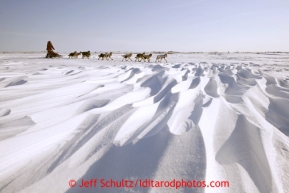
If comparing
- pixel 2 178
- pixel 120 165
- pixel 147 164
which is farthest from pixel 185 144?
pixel 2 178

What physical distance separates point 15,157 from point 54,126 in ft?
0.98

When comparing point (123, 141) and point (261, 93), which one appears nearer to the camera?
point (123, 141)

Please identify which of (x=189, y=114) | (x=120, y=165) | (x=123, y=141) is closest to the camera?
(x=120, y=165)

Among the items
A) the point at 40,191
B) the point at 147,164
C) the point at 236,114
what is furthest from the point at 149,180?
Answer: the point at 236,114

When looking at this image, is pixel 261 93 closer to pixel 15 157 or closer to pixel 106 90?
pixel 106 90

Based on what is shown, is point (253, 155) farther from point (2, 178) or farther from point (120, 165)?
point (2, 178)

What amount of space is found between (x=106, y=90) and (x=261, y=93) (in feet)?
5.82

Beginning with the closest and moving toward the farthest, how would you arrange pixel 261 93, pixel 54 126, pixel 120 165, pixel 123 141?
pixel 120 165, pixel 123 141, pixel 54 126, pixel 261 93

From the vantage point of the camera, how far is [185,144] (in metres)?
0.87

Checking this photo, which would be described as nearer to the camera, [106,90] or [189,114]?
[189,114]

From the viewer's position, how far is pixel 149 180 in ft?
2.24

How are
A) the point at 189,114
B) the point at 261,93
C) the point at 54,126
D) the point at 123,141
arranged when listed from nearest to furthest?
the point at 123,141 < the point at 54,126 < the point at 189,114 < the point at 261,93

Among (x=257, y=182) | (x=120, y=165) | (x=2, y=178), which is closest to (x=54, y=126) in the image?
(x=2, y=178)

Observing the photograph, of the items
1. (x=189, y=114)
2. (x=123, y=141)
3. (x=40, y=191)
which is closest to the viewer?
(x=40, y=191)
